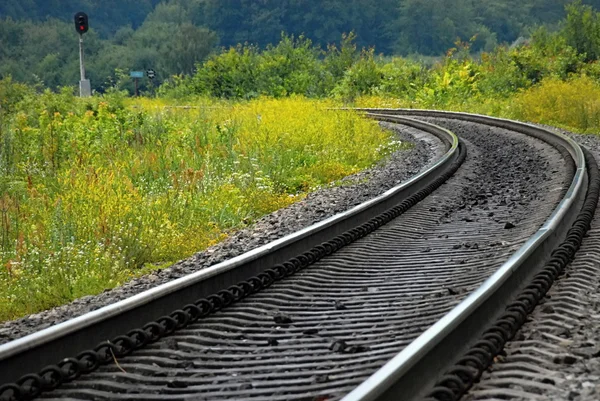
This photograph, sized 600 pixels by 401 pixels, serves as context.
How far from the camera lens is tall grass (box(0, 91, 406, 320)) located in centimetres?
664

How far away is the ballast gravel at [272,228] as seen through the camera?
17.3ft

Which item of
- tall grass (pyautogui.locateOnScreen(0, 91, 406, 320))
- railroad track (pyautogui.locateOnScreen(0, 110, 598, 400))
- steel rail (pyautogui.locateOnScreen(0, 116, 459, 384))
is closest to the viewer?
railroad track (pyautogui.locateOnScreen(0, 110, 598, 400))

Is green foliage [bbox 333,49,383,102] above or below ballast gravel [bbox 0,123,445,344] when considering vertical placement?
below

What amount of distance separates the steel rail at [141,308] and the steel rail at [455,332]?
150 centimetres

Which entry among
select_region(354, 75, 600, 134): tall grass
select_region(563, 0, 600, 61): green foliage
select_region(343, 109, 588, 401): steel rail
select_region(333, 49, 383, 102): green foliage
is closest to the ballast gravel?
select_region(343, 109, 588, 401): steel rail

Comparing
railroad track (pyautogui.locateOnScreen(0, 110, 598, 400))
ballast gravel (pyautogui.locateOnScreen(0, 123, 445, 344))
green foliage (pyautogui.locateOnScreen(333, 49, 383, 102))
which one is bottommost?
green foliage (pyautogui.locateOnScreen(333, 49, 383, 102))

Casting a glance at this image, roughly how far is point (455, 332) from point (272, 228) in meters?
4.43

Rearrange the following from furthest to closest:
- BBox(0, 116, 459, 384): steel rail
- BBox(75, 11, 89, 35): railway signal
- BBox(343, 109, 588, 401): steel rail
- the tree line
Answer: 1. the tree line
2. BBox(75, 11, 89, 35): railway signal
3. BBox(0, 116, 459, 384): steel rail
4. BBox(343, 109, 588, 401): steel rail

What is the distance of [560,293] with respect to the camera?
490 centimetres

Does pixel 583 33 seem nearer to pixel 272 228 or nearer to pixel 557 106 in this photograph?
pixel 557 106

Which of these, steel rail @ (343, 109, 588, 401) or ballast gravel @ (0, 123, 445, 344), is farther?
ballast gravel @ (0, 123, 445, 344)

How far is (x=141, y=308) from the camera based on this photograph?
448 centimetres

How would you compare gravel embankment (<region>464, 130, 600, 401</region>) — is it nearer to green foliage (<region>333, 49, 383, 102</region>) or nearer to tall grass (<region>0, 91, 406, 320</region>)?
tall grass (<region>0, 91, 406, 320</region>)

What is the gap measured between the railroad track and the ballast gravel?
0.67 metres
